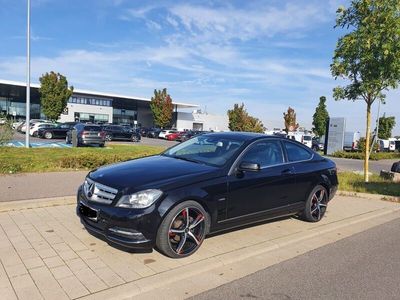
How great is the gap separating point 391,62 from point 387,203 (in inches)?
185

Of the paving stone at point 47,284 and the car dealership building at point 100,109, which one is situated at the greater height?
the car dealership building at point 100,109

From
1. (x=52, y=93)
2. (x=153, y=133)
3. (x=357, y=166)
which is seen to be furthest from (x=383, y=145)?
(x=52, y=93)

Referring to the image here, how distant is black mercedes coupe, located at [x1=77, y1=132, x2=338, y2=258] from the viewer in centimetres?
459

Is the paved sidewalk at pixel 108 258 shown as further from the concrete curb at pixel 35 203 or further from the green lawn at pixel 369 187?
the green lawn at pixel 369 187

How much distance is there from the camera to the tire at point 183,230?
15.3 feet

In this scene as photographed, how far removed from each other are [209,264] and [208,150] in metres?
1.84

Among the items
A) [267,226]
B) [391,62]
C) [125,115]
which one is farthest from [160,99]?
[267,226]

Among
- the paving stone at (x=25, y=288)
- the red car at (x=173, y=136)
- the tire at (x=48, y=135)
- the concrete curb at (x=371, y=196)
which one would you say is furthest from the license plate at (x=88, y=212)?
the red car at (x=173, y=136)

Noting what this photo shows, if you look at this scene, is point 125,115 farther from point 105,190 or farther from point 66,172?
point 105,190

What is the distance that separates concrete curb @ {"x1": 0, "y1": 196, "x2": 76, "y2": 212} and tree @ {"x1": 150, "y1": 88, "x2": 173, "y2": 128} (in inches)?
2399

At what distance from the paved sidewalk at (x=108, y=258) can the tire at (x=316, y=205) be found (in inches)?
6.8

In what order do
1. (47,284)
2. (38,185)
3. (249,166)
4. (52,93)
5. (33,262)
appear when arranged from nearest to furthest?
(47,284), (33,262), (249,166), (38,185), (52,93)

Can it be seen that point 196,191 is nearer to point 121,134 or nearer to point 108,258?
point 108,258

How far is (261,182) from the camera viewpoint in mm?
5812
